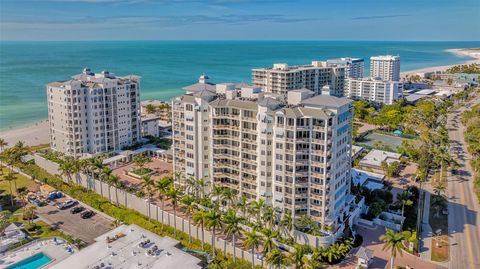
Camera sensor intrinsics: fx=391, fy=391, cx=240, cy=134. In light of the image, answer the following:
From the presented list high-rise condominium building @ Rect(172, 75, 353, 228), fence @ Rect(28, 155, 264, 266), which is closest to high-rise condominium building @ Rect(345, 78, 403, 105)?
high-rise condominium building @ Rect(172, 75, 353, 228)

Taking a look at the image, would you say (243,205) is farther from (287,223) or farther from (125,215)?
Result: (125,215)

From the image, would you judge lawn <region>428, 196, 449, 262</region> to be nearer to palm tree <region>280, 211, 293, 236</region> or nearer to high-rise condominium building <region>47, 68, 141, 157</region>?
palm tree <region>280, 211, 293, 236</region>

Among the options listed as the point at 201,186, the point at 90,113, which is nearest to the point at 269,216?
the point at 201,186

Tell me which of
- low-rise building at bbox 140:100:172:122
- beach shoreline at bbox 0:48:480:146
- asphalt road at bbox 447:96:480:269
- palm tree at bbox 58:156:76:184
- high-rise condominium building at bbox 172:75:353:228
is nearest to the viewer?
asphalt road at bbox 447:96:480:269

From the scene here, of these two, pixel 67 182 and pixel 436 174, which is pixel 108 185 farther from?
A: pixel 436 174

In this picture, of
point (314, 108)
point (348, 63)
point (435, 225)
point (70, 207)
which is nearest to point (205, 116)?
point (314, 108)

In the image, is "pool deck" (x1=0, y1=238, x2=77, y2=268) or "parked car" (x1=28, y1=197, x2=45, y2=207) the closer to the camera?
"pool deck" (x1=0, y1=238, x2=77, y2=268)

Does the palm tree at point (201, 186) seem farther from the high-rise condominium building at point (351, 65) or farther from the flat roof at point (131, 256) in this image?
the high-rise condominium building at point (351, 65)
